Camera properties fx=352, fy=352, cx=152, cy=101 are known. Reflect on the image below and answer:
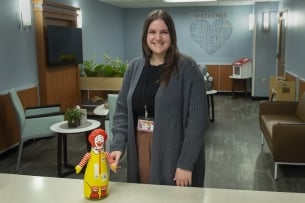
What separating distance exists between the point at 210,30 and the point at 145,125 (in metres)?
7.97

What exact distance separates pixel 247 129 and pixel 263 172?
1.94 metres

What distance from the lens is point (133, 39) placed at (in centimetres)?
972

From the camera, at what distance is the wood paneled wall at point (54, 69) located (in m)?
5.18

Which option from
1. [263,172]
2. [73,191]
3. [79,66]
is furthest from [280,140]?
[79,66]

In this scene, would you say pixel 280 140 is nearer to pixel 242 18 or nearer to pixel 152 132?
pixel 152 132

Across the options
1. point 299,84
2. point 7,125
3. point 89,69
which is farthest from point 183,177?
point 89,69

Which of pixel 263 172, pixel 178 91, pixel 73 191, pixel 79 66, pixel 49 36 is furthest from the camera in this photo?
pixel 79 66

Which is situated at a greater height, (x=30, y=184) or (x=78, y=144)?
(x=30, y=184)

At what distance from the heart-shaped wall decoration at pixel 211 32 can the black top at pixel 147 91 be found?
25.7 ft

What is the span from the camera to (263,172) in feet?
12.2

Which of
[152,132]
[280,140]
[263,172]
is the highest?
[152,132]

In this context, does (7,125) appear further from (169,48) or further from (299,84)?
(299,84)

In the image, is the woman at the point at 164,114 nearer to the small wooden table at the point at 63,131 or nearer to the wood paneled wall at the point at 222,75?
the small wooden table at the point at 63,131

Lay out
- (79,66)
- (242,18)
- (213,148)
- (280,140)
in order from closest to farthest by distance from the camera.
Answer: (280,140), (213,148), (79,66), (242,18)
